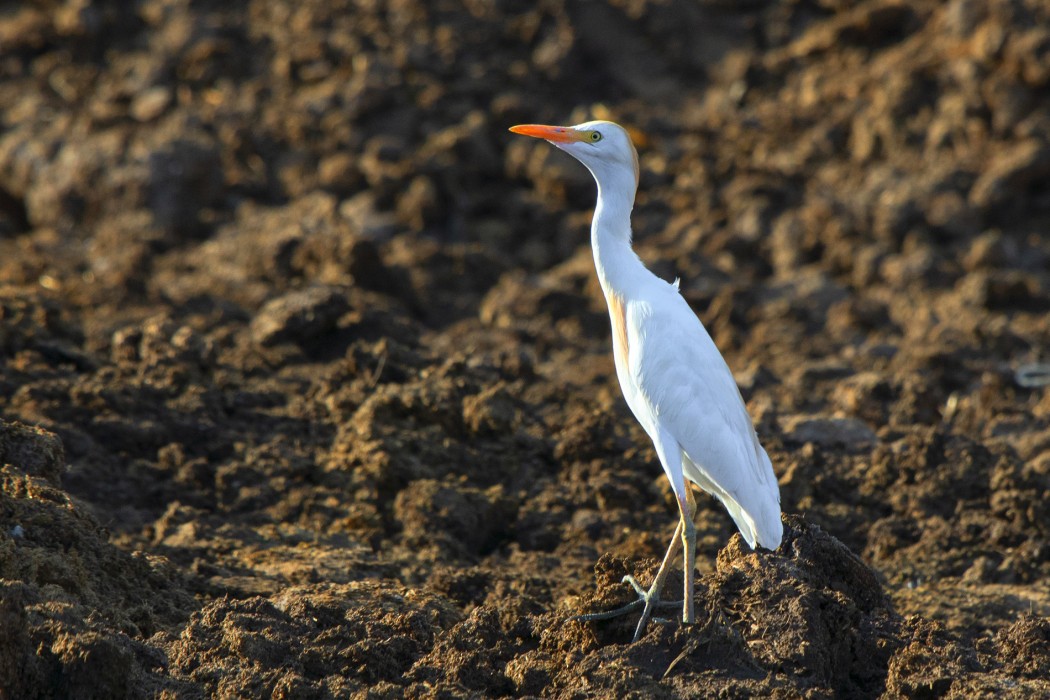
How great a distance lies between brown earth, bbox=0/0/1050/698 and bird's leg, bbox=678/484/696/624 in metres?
0.07

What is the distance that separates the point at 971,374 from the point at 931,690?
5.98 metres

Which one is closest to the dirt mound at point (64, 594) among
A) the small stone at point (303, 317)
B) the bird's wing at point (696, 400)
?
the bird's wing at point (696, 400)

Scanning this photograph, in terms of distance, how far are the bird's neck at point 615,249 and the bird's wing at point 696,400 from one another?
0.17 meters

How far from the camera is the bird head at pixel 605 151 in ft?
20.0

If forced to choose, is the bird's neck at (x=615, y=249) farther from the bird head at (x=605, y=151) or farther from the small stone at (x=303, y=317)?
the small stone at (x=303, y=317)

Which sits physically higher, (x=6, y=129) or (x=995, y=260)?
(x=6, y=129)

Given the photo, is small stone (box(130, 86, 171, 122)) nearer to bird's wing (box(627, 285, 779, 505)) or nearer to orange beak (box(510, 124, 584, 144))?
orange beak (box(510, 124, 584, 144))

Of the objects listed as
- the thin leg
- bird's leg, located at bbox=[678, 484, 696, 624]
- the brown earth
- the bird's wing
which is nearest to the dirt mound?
the brown earth

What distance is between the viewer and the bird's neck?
19.7 feet

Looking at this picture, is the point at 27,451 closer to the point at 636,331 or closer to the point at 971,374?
the point at 636,331

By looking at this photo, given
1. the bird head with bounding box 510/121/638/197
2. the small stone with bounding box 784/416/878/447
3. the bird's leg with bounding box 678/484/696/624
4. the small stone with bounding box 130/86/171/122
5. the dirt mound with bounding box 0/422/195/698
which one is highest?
the small stone with bounding box 130/86/171/122

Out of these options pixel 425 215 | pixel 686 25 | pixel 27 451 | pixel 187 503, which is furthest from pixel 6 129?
pixel 27 451

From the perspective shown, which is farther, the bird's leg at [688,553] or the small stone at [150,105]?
the small stone at [150,105]

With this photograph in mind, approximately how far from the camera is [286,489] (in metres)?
7.73
